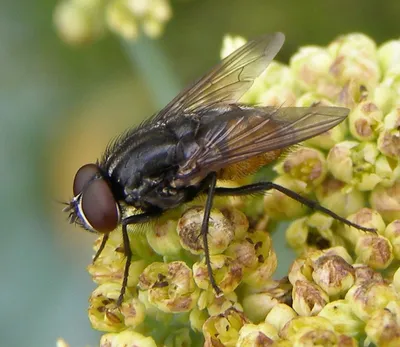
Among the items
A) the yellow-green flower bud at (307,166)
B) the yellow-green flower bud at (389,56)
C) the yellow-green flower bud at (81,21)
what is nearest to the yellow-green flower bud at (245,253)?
the yellow-green flower bud at (307,166)

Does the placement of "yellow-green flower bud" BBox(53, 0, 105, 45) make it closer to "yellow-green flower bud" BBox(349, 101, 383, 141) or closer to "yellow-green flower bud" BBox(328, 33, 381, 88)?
"yellow-green flower bud" BBox(328, 33, 381, 88)

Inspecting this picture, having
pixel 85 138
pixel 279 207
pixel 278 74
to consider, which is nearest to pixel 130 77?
pixel 85 138

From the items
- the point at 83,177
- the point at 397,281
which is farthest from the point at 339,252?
the point at 83,177

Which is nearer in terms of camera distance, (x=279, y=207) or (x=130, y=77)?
(x=279, y=207)

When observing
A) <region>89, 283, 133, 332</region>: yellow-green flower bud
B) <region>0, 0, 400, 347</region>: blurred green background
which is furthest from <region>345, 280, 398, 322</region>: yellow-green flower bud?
<region>0, 0, 400, 347</region>: blurred green background

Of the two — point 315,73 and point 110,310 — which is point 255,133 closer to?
point 315,73

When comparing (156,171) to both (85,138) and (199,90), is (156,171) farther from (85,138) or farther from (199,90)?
(85,138)
